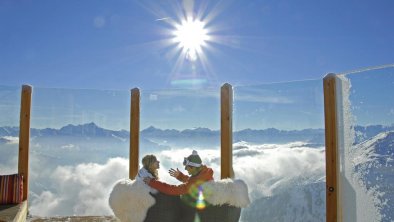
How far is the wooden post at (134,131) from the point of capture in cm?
449

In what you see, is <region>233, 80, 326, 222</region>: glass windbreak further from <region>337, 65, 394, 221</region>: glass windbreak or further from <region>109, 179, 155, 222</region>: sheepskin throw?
<region>109, 179, 155, 222</region>: sheepskin throw

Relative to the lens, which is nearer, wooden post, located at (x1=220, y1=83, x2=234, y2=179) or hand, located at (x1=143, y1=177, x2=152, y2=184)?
hand, located at (x1=143, y1=177, x2=152, y2=184)

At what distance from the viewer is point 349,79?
3.67 m

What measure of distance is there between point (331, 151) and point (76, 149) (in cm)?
264

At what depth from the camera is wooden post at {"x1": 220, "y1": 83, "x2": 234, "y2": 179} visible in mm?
4305

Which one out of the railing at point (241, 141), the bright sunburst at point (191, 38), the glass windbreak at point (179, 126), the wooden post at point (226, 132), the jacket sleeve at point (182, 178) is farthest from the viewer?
the bright sunburst at point (191, 38)

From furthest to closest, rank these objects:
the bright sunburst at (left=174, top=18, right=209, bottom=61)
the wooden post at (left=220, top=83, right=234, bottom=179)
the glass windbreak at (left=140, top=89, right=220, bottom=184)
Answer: the bright sunburst at (left=174, top=18, right=209, bottom=61)
the glass windbreak at (left=140, top=89, right=220, bottom=184)
the wooden post at (left=220, top=83, right=234, bottom=179)

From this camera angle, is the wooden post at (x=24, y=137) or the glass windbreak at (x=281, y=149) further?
the wooden post at (x=24, y=137)

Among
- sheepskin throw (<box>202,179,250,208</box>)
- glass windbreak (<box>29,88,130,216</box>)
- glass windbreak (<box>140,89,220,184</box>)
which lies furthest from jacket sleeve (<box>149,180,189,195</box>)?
glass windbreak (<box>29,88,130,216</box>)

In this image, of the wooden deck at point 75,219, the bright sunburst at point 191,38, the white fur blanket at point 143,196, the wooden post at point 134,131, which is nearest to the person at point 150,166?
the white fur blanket at point 143,196

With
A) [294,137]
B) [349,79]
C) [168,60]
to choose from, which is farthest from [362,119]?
[168,60]

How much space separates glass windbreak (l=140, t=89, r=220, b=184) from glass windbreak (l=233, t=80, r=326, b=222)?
0.26 meters

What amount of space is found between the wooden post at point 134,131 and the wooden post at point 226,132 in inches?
35.5

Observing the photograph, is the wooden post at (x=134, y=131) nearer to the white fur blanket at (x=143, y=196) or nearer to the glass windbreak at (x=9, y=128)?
the white fur blanket at (x=143, y=196)
